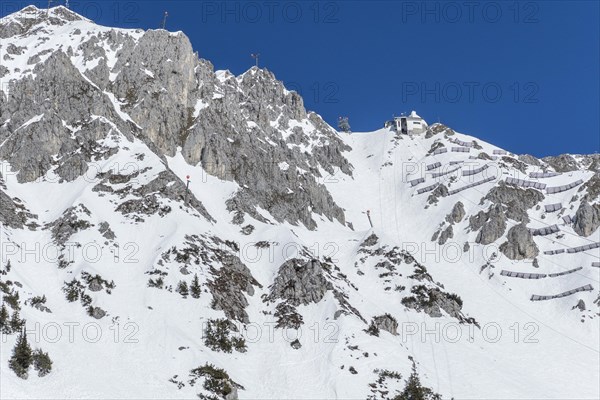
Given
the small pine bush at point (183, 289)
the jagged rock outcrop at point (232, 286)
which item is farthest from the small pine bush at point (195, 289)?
the jagged rock outcrop at point (232, 286)

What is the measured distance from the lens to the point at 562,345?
101m

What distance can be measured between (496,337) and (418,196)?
6244 cm

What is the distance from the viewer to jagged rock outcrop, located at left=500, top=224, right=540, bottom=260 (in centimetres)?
12688

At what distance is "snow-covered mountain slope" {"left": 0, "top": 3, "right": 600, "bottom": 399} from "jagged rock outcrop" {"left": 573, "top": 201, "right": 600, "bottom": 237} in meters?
0.57

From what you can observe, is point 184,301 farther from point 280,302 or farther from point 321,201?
point 321,201

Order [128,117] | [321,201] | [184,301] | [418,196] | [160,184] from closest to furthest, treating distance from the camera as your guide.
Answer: [184,301] < [160,184] < [128,117] < [321,201] < [418,196]

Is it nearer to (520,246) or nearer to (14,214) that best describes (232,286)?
(14,214)

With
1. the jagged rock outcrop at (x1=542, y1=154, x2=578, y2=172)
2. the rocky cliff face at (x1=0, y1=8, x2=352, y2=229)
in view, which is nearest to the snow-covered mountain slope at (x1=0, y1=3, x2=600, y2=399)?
the rocky cliff face at (x1=0, y1=8, x2=352, y2=229)

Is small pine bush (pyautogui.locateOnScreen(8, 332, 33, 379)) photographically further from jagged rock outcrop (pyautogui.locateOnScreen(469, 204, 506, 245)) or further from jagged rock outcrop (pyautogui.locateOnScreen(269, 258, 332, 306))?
jagged rock outcrop (pyautogui.locateOnScreen(469, 204, 506, 245))

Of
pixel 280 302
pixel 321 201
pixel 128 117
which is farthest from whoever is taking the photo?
pixel 321 201

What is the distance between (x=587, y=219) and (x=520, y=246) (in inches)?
623

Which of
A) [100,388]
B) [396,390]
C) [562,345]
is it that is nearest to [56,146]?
[100,388]

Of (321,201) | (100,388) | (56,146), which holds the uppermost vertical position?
(321,201)

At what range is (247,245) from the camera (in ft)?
354
